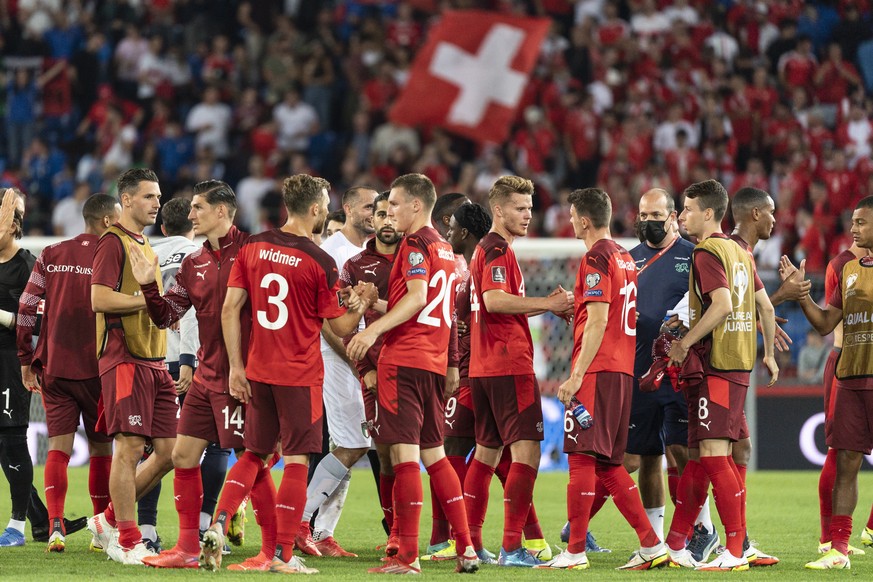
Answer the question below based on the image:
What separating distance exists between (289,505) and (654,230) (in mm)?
3241

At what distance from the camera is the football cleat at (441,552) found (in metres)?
8.30

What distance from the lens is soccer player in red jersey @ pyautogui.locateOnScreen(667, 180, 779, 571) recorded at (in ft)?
25.7

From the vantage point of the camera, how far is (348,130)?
871 inches

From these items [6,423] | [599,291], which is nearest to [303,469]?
[599,291]

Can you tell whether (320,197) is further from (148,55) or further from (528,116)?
(148,55)

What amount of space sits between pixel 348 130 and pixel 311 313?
14837mm

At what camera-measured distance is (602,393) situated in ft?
25.8

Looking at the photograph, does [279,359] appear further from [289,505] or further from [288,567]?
[288,567]

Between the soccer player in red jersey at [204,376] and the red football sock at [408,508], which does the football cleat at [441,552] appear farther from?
the soccer player in red jersey at [204,376]

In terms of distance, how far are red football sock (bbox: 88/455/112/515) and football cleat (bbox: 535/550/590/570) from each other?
2987mm

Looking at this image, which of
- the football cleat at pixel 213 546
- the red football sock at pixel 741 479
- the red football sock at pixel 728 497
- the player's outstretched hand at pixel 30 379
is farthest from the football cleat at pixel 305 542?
the red football sock at pixel 741 479

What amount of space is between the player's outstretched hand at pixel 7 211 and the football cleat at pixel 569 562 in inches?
171

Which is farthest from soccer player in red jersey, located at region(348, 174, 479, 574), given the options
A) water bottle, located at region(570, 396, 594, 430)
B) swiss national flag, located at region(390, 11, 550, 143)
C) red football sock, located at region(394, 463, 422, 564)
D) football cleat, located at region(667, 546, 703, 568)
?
swiss national flag, located at region(390, 11, 550, 143)

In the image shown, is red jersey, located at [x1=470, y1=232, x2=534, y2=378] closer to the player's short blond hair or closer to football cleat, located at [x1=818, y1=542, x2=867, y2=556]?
the player's short blond hair
